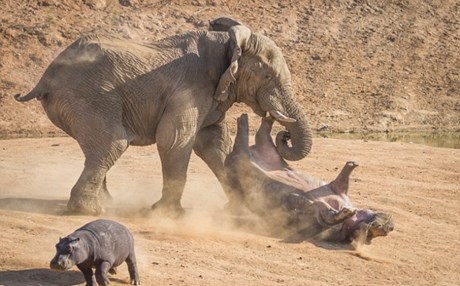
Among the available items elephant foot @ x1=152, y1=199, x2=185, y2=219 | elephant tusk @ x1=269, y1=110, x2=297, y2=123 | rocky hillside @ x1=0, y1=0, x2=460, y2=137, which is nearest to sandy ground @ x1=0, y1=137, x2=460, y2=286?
elephant foot @ x1=152, y1=199, x2=185, y2=219

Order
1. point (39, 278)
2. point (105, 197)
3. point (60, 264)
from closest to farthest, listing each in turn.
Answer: point (60, 264) → point (39, 278) → point (105, 197)

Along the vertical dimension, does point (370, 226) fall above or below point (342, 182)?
below

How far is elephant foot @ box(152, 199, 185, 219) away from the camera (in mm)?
12227

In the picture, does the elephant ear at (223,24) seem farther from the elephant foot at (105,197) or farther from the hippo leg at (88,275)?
the hippo leg at (88,275)

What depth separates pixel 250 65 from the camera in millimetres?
12602

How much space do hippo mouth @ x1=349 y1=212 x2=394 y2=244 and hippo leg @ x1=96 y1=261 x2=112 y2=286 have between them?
3696 mm

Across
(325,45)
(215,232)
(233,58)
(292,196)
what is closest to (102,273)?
(215,232)

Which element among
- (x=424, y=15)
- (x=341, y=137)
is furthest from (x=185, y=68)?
(x=424, y=15)

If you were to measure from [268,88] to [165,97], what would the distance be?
137 cm

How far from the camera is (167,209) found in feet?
40.2

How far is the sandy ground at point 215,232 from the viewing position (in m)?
9.61

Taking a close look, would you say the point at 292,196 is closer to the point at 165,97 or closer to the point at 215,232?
the point at 215,232

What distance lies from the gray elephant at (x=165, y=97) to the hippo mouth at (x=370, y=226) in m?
1.59

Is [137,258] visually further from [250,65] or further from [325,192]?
[250,65]
